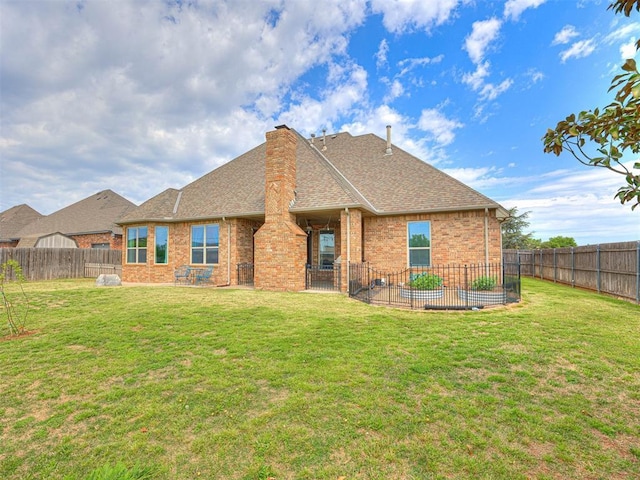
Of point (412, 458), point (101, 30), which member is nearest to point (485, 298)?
point (412, 458)

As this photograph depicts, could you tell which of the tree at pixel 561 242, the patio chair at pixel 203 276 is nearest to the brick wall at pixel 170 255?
the patio chair at pixel 203 276

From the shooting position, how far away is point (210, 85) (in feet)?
44.0

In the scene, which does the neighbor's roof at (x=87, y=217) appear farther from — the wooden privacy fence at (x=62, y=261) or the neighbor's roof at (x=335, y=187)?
the neighbor's roof at (x=335, y=187)

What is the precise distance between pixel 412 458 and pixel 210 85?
15204 millimetres

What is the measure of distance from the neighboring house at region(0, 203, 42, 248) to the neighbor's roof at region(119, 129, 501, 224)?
69.3 ft

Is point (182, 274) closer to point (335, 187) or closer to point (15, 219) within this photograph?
point (335, 187)

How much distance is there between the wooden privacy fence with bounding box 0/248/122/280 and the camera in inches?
691

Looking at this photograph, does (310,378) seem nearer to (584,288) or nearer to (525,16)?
(525,16)

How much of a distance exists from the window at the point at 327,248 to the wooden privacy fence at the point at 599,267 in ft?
27.8

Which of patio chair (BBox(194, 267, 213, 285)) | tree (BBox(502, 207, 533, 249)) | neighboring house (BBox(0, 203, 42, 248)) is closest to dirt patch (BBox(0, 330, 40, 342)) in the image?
patio chair (BBox(194, 267, 213, 285))

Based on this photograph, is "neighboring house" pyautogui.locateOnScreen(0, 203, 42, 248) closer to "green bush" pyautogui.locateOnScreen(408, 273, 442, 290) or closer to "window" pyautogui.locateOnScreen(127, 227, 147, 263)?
"window" pyautogui.locateOnScreen(127, 227, 147, 263)

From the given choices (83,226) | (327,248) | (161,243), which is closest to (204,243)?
(161,243)

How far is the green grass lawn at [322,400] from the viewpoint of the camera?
2.58m

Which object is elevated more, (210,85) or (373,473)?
(210,85)
